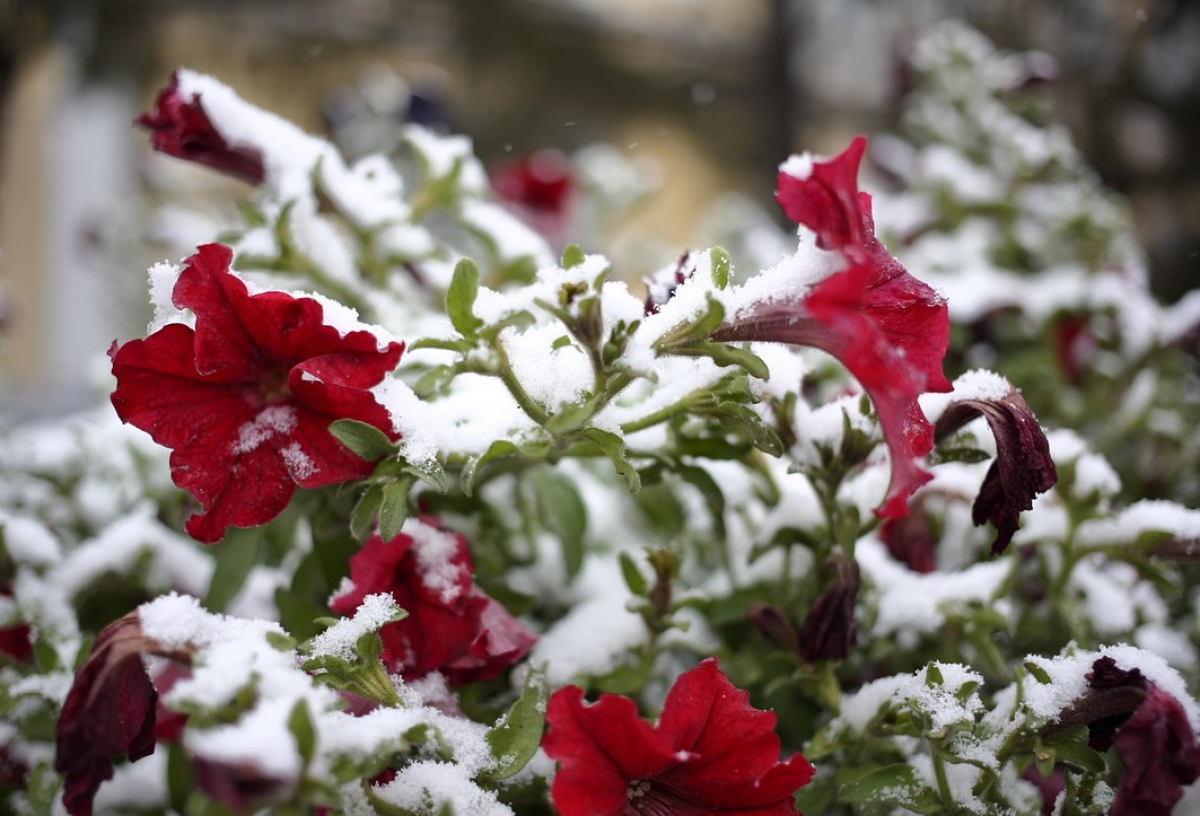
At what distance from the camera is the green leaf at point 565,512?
77cm

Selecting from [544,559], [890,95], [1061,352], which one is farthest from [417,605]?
[890,95]

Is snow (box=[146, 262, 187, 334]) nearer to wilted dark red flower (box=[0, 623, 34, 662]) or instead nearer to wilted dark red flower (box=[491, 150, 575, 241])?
wilted dark red flower (box=[0, 623, 34, 662])

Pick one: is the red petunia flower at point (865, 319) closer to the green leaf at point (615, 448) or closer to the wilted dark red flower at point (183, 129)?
the green leaf at point (615, 448)

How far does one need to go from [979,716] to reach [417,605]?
0.38m

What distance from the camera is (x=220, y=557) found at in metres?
0.76

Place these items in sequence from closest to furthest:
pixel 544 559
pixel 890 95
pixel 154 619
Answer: pixel 154 619 < pixel 544 559 < pixel 890 95

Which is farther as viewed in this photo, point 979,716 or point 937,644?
point 937,644

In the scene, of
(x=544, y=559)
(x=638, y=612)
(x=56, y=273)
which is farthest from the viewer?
(x=56, y=273)

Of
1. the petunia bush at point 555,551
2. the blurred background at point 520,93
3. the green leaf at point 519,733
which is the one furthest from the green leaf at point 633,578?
the blurred background at point 520,93

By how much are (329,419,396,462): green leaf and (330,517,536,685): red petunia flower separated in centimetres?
7

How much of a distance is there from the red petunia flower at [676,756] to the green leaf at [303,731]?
123mm

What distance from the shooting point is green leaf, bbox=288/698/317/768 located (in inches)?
18.1

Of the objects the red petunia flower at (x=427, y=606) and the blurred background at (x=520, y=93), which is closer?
the red petunia flower at (x=427, y=606)

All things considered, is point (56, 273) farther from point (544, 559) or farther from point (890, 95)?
point (544, 559)
